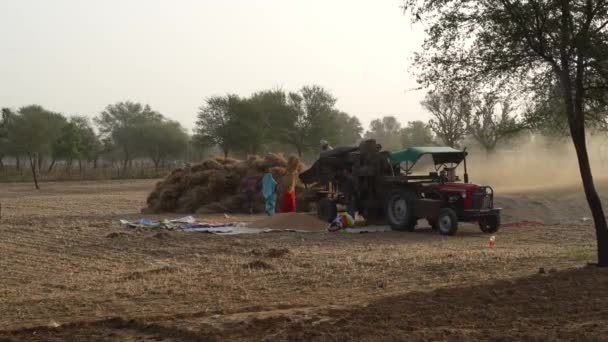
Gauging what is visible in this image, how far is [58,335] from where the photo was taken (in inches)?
271

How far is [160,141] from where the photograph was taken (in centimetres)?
9012

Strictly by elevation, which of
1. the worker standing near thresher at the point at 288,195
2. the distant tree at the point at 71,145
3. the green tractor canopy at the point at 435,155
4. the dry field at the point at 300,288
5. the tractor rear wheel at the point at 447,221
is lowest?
the dry field at the point at 300,288

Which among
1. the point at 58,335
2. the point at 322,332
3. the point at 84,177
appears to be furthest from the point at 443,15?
the point at 84,177

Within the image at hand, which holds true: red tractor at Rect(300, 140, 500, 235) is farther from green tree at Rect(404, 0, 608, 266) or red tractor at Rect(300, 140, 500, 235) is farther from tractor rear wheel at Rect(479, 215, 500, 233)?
green tree at Rect(404, 0, 608, 266)

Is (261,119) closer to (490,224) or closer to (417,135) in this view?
(417,135)

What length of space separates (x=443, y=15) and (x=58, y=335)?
22.2 ft

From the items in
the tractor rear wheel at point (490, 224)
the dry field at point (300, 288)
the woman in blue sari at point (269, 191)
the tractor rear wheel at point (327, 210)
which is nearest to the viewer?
the dry field at point (300, 288)

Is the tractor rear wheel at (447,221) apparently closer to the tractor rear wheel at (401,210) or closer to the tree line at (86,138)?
the tractor rear wheel at (401,210)

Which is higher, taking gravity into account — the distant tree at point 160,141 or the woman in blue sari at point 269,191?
the distant tree at point 160,141

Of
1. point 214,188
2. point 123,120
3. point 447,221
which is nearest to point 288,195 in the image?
point 214,188

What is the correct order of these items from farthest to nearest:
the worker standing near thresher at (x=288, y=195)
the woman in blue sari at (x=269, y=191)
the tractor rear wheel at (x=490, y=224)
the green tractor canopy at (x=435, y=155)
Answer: the woman in blue sari at (x=269, y=191) < the worker standing near thresher at (x=288, y=195) < the green tractor canopy at (x=435, y=155) < the tractor rear wheel at (x=490, y=224)

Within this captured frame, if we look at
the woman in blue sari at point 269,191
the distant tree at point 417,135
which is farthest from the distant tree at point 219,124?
the woman in blue sari at point 269,191

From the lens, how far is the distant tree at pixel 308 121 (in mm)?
62844

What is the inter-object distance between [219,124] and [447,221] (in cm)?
4739
